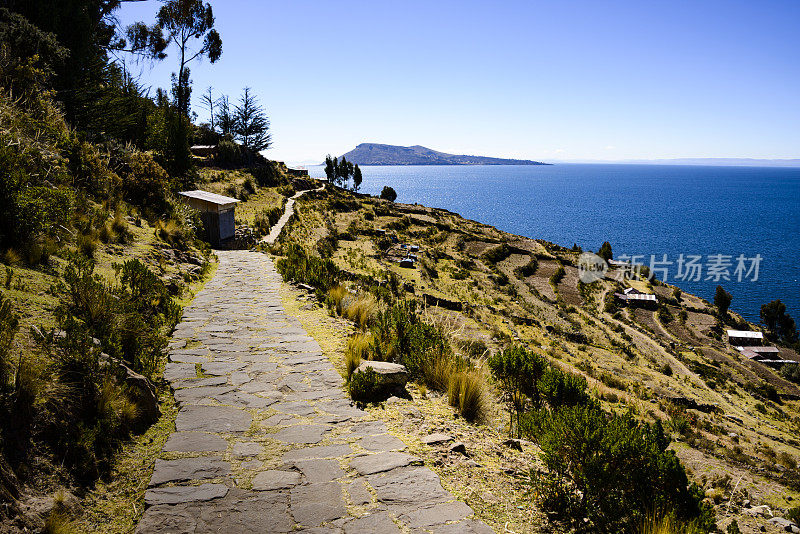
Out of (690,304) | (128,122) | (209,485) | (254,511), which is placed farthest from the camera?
(690,304)

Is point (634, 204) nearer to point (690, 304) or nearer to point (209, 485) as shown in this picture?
point (690, 304)

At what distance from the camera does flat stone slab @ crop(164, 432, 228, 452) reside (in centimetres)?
359

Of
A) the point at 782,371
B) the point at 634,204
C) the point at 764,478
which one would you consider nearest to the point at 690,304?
the point at 782,371

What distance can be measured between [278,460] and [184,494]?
0.76m

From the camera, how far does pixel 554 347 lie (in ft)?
84.5

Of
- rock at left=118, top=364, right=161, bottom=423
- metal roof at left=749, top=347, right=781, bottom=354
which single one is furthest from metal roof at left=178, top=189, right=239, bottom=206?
metal roof at left=749, top=347, right=781, bottom=354

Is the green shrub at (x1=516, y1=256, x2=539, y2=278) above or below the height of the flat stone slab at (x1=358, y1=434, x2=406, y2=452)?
below

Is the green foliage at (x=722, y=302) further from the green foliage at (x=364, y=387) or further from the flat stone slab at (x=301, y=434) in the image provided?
the flat stone slab at (x=301, y=434)

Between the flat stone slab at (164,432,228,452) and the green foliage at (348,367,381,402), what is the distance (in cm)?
158

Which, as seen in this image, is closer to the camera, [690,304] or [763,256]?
[690,304]

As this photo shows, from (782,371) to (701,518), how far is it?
146 ft

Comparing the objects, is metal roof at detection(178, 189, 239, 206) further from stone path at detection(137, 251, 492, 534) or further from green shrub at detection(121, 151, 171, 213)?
stone path at detection(137, 251, 492, 534)

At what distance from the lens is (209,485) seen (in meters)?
3.15

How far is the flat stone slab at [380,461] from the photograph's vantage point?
352cm
